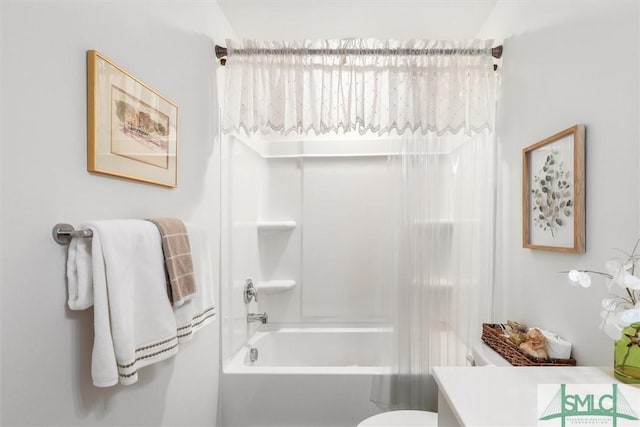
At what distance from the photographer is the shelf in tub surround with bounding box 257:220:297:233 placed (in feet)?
9.29

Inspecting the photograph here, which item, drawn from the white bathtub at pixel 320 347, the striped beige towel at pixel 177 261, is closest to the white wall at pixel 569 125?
the white bathtub at pixel 320 347

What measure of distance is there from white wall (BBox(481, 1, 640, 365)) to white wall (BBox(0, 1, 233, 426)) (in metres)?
1.62

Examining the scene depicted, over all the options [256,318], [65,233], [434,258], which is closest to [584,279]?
[434,258]

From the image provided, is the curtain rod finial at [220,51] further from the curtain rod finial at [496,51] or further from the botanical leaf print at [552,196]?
the botanical leaf print at [552,196]

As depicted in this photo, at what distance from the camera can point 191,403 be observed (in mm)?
1775

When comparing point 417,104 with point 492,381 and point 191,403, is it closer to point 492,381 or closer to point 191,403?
point 492,381

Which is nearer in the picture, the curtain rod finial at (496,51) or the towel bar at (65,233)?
the towel bar at (65,233)

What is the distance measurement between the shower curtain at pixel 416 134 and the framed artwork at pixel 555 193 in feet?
1.13

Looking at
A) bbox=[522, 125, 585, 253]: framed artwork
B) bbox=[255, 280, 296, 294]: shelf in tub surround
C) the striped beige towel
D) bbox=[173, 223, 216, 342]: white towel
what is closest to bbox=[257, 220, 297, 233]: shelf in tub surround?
bbox=[255, 280, 296, 294]: shelf in tub surround

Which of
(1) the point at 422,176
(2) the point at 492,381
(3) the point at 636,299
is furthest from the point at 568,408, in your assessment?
(1) the point at 422,176

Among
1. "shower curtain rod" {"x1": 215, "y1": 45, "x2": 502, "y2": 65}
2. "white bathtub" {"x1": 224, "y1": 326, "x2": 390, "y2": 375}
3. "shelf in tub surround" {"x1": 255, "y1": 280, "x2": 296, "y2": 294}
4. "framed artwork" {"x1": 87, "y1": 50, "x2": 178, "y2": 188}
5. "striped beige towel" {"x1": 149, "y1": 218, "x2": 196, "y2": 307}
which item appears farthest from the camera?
"shelf in tub surround" {"x1": 255, "y1": 280, "x2": 296, "y2": 294}

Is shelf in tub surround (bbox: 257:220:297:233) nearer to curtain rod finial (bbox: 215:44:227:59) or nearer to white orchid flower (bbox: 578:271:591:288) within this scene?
curtain rod finial (bbox: 215:44:227:59)

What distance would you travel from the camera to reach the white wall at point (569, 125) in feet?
3.65

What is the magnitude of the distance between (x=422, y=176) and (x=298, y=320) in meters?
1.58
